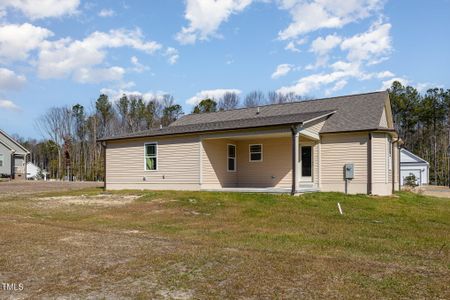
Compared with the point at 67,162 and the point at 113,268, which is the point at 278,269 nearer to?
the point at 113,268

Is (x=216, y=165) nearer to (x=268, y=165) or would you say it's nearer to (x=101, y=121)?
(x=268, y=165)

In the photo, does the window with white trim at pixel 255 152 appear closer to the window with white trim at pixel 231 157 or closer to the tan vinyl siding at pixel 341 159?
the window with white trim at pixel 231 157

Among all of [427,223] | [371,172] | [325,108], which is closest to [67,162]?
[325,108]

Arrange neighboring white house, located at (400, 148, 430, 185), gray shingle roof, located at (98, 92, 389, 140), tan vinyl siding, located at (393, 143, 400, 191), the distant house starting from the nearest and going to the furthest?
gray shingle roof, located at (98, 92, 389, 140), tan vinyl siding, located at (393, 143, 400, 191), neighboring white house, located at (400, 148, 430, 185), the distant house

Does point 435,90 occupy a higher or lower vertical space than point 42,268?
higher

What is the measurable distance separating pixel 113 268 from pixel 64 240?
2.56 m

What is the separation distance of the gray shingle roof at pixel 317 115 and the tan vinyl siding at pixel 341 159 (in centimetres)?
45

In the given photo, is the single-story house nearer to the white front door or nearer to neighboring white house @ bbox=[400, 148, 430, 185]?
the white front door

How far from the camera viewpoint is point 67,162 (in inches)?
2203

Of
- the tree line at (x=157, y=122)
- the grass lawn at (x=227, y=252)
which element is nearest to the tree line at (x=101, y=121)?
the tree line at (x=157, y=122)

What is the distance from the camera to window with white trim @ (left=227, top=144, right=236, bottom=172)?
19.0 meters

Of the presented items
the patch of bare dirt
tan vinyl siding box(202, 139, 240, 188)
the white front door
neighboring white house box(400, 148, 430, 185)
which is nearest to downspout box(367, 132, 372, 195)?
the white front door

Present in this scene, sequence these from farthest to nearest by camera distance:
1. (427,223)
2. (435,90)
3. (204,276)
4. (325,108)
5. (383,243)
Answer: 1. (435,90)
2. (325,108)
3. (427,223)
4. (383,243)
5. (204,276)

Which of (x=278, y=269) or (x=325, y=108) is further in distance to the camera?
(x=325, y=108)
